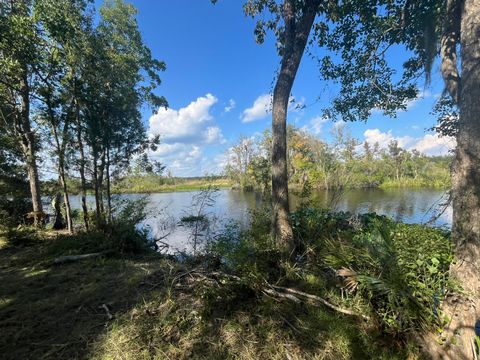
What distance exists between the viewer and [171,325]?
2.27 m

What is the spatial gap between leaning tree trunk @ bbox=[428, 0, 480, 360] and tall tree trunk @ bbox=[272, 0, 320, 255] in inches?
72.3

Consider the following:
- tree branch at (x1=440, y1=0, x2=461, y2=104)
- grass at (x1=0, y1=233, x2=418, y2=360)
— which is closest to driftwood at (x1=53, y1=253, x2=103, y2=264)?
grass at (x1=0, y1=233, x2=418, y2=360)

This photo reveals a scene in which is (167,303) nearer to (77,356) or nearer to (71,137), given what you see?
(77,356)

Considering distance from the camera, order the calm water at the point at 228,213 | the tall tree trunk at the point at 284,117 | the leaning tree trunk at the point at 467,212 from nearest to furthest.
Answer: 1. the leaning tree trunk at the point at 467,212
2. the tall tree trunk at the point at 284,117
3. the calm water at the point at 228,213

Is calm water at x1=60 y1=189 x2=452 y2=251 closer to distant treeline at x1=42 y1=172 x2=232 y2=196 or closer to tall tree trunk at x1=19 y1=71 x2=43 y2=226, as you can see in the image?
distant treeline at x1=42 y1=172 x2=232 y2=196

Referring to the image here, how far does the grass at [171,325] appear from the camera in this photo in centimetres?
199

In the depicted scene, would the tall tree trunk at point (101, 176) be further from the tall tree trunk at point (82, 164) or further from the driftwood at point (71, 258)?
the driftwood at point (71, 258)

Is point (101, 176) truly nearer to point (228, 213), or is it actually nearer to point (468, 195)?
point (228, 213)

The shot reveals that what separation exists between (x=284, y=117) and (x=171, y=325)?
3.10 meters

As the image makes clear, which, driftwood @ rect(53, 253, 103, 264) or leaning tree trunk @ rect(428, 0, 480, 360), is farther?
driftwood @ rect(53, 253, 103, 264)

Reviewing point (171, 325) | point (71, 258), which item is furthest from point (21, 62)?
point (171, 325)

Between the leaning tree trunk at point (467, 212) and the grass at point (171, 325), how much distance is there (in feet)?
1.65

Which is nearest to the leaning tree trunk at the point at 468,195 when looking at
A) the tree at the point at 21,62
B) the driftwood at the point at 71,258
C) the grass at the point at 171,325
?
the grass at the point at 171,325

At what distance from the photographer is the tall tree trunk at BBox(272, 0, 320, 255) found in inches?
136
